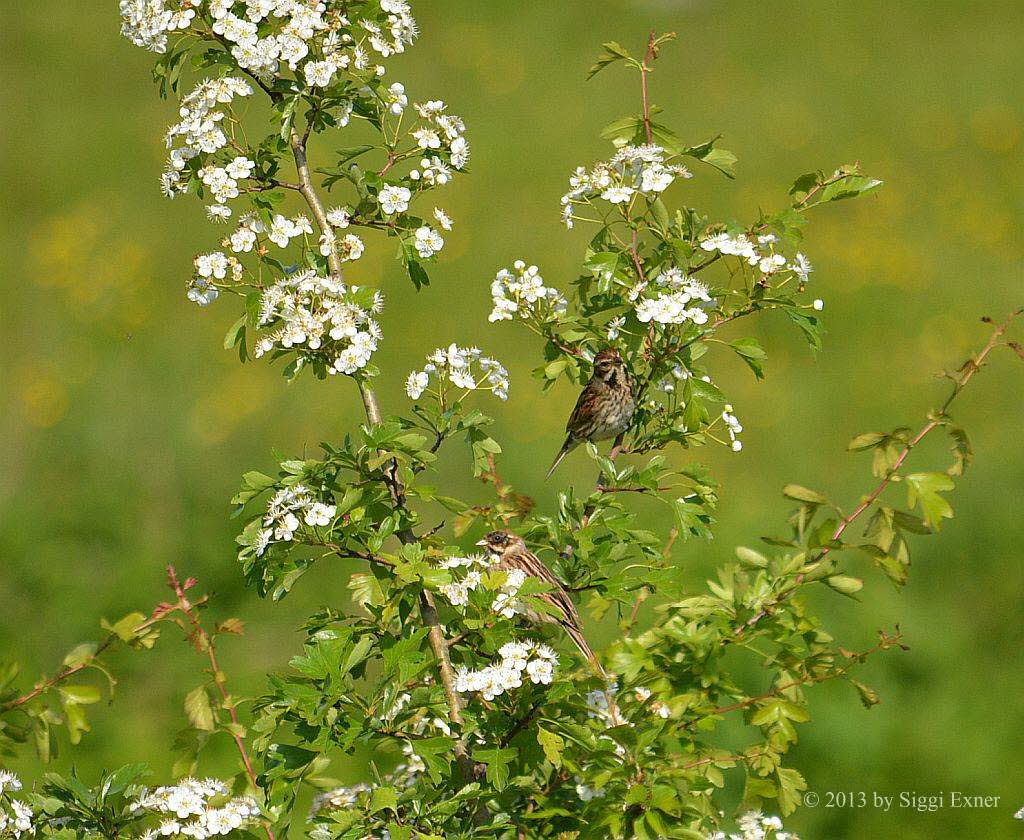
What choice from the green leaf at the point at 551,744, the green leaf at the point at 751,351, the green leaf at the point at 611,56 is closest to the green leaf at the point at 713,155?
the green leaf at the point at 611,56

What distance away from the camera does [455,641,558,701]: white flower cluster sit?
279 centimetres

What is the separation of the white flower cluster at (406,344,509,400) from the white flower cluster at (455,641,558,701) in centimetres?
60

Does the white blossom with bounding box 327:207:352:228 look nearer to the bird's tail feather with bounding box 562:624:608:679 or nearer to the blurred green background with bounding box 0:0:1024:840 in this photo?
the bird's tail feather with bounding box 562:624:608:679

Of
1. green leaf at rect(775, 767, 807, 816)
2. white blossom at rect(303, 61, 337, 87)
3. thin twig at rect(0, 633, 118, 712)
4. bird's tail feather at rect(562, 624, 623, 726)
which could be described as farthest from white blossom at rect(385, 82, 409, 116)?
green leaf at rect(775, 767, 807, 816)

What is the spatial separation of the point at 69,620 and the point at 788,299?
6817mm

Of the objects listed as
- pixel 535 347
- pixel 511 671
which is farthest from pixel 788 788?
pixel 535 347

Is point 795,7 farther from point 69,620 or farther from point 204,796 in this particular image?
point 204,796

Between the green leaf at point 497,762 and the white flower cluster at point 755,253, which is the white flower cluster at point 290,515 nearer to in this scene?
the green leaf at point 497,762

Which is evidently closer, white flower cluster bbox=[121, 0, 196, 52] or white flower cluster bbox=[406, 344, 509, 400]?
white flower cluster bbox=[121, 0, 196, 52]

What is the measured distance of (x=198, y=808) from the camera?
2902mm

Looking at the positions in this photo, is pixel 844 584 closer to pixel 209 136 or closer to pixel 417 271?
pixel 417 271

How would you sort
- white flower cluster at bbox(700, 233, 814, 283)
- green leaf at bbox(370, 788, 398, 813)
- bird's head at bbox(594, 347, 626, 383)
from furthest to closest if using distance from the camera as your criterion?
1. bird's head at bbox(594, 347, 626, 383)
2. white flower cluster at bbox(700, 233, 814, 283)
3. green leaf at bbox(370, 788, 398, 813)

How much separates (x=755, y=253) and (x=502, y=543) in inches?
49.2

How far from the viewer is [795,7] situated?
2170 cm
